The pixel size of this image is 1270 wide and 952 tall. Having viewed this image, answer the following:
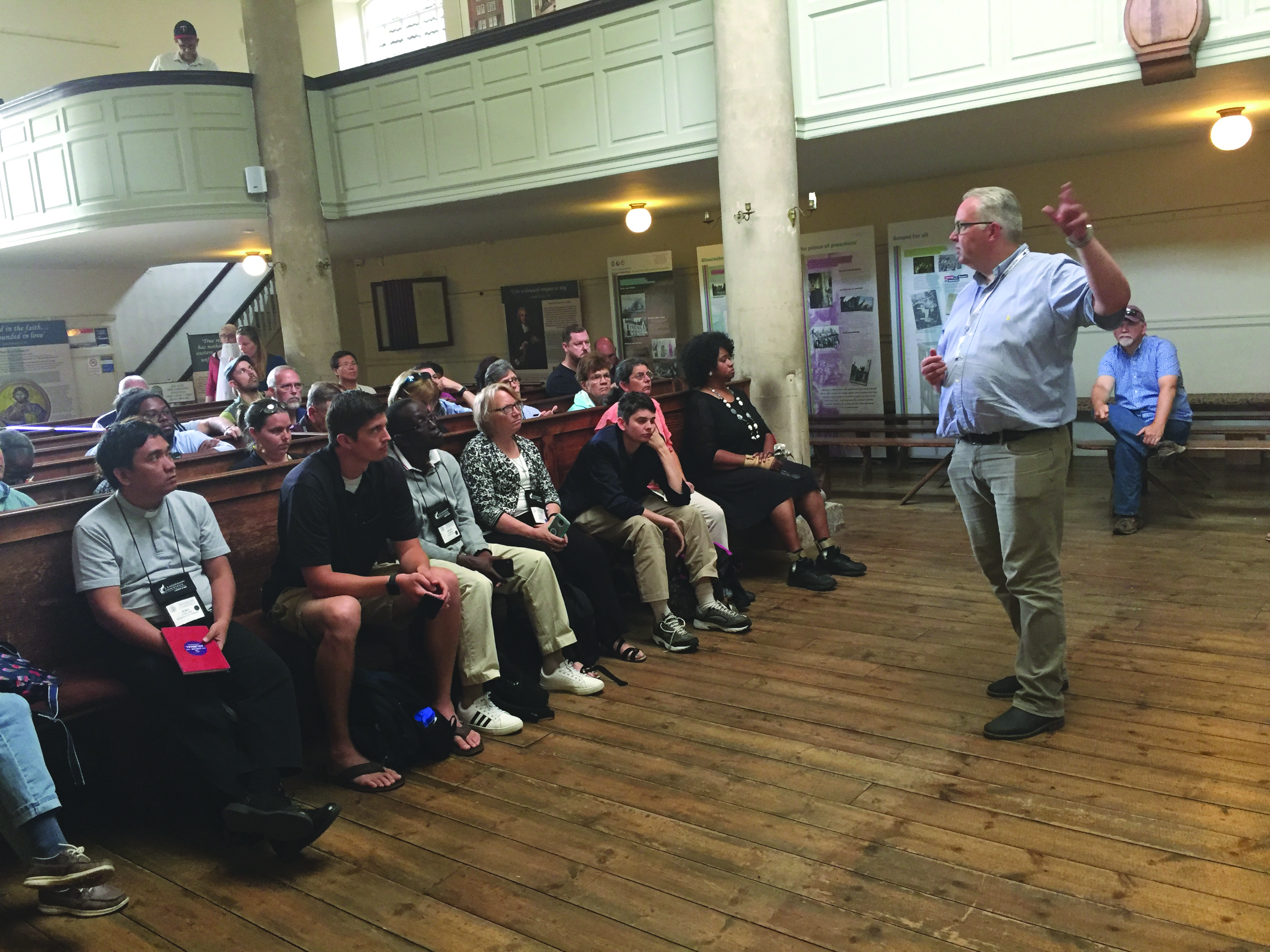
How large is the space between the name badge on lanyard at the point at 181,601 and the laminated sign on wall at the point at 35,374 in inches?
389

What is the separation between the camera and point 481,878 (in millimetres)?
2502

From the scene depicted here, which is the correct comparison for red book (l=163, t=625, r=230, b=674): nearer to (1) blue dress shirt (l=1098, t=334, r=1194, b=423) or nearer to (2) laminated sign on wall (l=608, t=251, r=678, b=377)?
(1) blue dress shirt (l=1098, t=334, r=1194, b=423)

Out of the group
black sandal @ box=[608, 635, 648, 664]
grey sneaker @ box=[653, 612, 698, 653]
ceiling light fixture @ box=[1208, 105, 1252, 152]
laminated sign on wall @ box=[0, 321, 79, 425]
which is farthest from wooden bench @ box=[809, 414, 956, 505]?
laminated sign on wall @ box=[0, 321, 79, 425]

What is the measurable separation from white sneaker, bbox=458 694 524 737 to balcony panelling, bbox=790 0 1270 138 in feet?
14.4

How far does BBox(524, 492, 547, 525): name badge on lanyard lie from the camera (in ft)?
13.2

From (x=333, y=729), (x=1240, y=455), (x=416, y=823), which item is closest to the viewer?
(x=416, y=823)

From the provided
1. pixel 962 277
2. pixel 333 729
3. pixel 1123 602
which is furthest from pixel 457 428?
pixel 962 277

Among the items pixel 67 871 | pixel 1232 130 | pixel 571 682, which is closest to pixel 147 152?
pixel 571 682

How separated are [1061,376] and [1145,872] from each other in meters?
1.38

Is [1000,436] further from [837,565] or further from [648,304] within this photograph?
[648,304]

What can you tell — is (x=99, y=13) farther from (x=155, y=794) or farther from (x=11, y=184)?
(x=155, y=794)

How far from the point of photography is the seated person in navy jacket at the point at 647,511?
4.23m

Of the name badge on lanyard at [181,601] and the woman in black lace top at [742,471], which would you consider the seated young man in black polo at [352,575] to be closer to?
the name badge on lanyard at [181,601]

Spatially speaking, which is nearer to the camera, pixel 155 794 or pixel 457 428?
pixel 155 794
